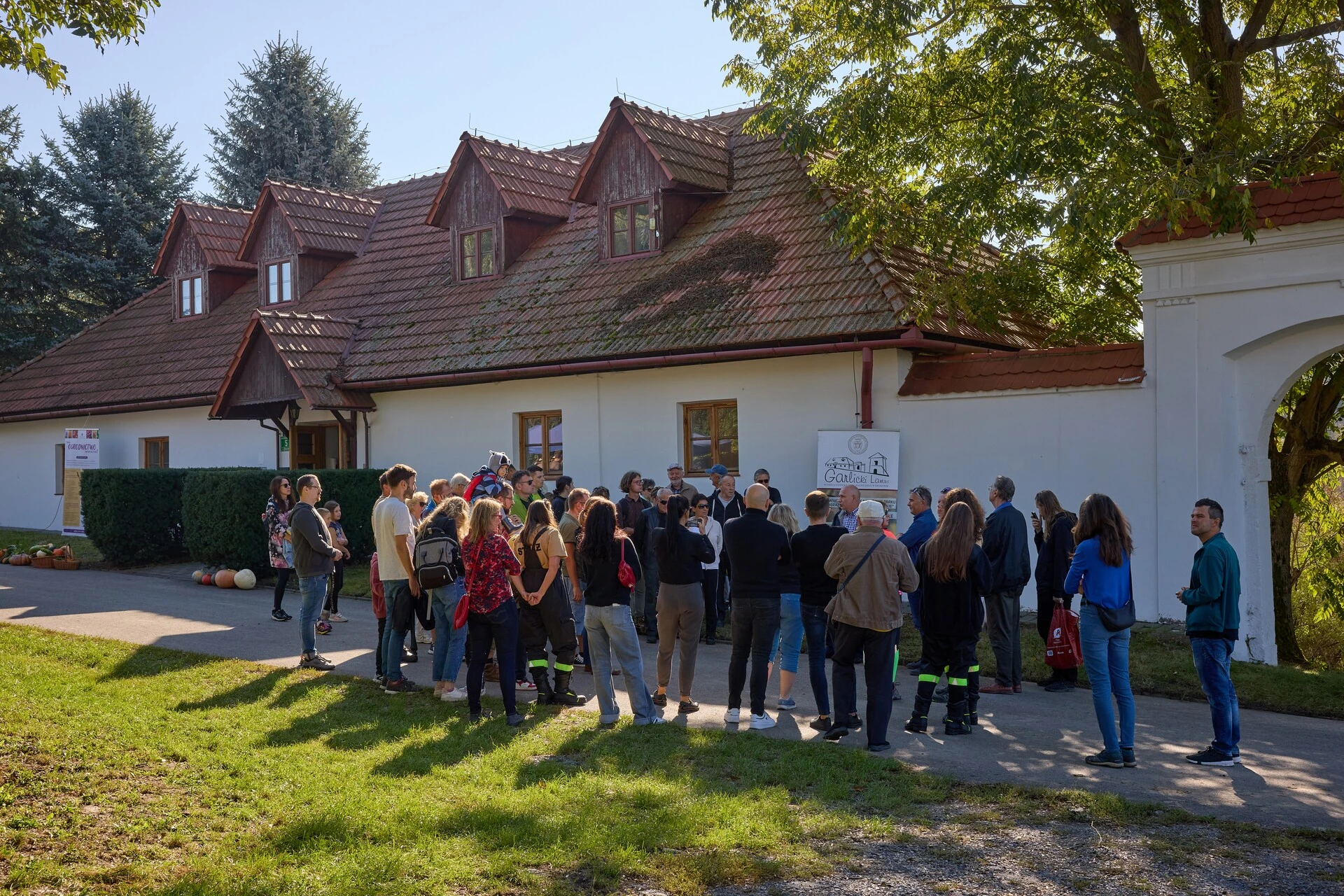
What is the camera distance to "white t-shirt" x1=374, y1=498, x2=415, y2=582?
11.0 m

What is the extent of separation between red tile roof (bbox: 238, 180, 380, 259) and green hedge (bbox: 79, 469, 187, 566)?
7370 millimetres

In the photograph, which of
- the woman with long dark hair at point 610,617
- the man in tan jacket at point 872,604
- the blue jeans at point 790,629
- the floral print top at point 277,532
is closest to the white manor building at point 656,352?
the blue jeans at point 790,629

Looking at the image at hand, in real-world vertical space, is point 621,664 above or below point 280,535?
below

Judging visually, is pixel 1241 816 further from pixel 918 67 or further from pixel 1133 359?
pixel 918 67

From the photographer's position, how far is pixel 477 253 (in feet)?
77.7

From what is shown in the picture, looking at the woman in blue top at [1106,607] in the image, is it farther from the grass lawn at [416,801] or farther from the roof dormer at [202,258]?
the roof dormer at [202,258]

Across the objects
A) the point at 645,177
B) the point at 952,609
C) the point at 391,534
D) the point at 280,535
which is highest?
the point at 645,177

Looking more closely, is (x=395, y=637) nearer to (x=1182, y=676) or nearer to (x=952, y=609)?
(x=952, y=609)

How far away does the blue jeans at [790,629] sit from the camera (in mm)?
10469

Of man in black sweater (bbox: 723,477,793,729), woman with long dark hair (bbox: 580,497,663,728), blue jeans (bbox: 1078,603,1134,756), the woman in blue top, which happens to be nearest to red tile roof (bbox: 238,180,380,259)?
woman with long dark hair (bbox: 580,497,663,728)

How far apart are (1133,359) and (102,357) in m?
24.6

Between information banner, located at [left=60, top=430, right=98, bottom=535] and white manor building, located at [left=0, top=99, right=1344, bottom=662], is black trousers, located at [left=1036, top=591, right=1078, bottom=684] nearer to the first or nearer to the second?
white manor building, located at [left=0, top=99, right=1344, bottom=662]

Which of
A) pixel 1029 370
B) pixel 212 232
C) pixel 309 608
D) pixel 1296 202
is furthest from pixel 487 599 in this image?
pixel 212 232

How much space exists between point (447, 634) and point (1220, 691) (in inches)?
251
